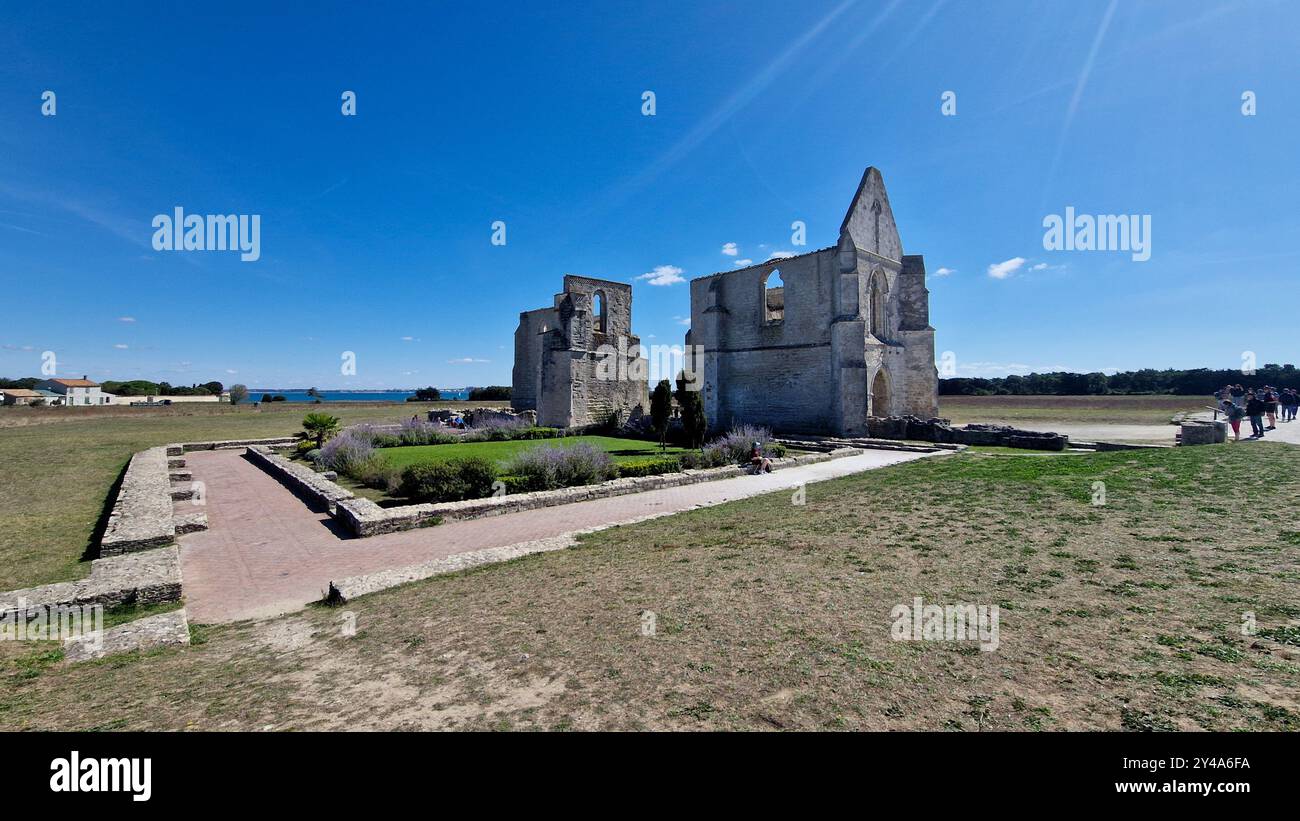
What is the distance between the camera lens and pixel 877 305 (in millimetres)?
23016

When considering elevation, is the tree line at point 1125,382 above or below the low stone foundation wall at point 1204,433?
above

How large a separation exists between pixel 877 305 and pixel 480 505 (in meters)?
20.4

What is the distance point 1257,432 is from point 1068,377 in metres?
42.0

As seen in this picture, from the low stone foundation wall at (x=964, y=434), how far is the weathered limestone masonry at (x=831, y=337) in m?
0.91

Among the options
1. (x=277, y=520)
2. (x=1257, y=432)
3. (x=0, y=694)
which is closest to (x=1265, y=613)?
(x=0, y=694)

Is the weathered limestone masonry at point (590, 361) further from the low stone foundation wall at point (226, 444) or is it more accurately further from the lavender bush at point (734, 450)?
the low stone foundation wall at point (226, 444)

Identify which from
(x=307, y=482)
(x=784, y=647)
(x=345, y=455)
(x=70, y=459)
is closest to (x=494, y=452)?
(x=345, y=455)

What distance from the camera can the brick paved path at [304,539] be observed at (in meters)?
5.68

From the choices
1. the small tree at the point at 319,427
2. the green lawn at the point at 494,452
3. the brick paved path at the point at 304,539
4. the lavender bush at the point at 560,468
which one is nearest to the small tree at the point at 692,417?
the green lawn at the point at 494,452

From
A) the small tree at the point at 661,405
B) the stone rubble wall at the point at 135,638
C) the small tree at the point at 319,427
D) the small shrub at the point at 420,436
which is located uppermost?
the small tree at the point at 661,405

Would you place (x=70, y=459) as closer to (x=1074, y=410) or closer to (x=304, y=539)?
(x=304, y=539)

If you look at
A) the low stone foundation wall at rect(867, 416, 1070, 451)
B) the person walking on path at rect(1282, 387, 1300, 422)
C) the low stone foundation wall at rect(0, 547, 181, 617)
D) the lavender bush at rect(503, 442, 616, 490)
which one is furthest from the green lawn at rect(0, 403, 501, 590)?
the person walking on path at rect(1282, 387, 1300, 422)

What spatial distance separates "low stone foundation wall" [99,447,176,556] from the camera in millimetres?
6578
